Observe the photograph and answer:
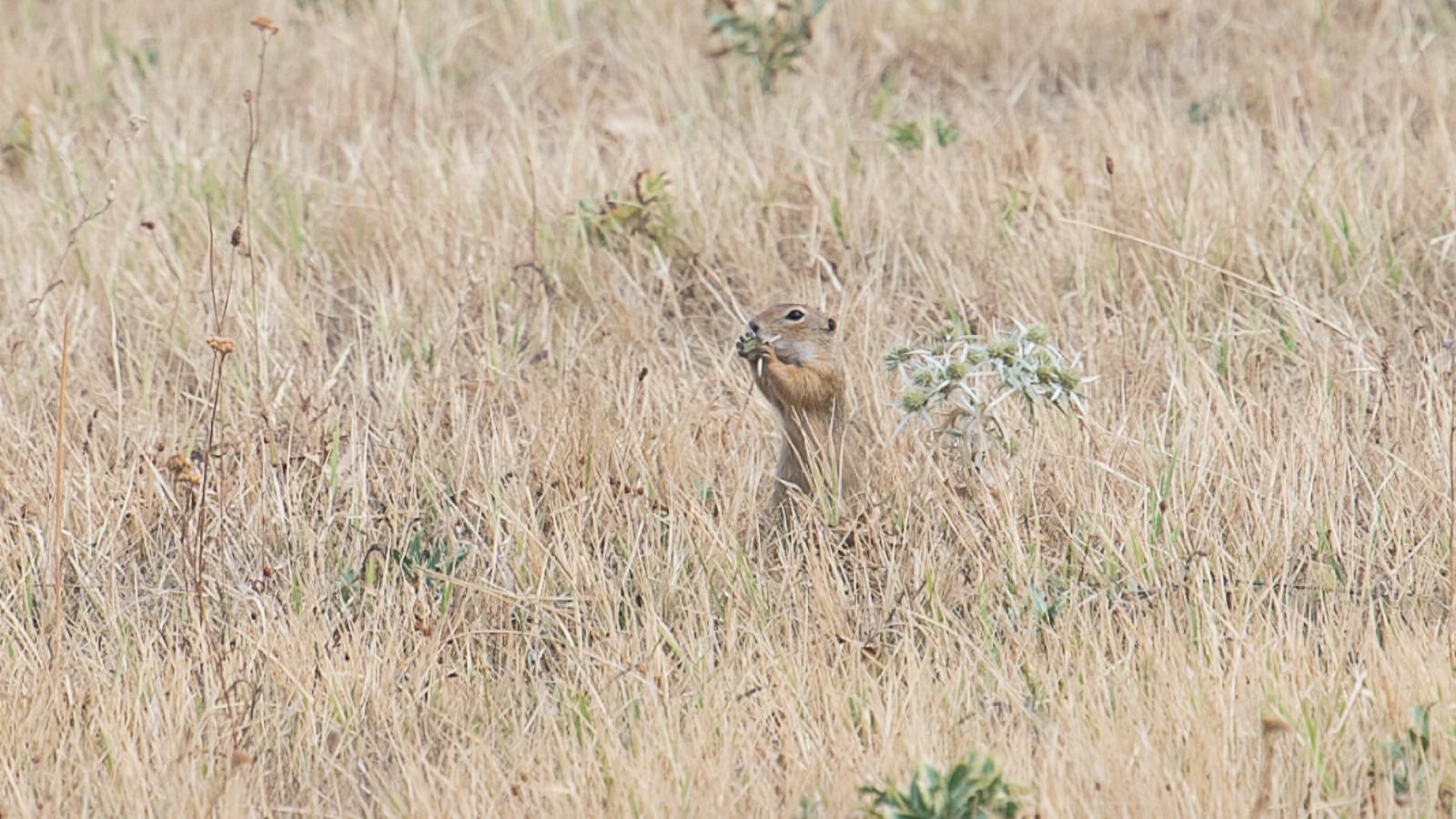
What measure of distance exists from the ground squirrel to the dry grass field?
0.46 ft

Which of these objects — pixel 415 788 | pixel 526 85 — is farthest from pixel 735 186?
pixel 415 788

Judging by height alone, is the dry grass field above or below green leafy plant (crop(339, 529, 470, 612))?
above

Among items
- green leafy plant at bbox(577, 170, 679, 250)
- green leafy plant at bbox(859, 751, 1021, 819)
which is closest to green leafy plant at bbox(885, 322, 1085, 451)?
green leafy plant at bbox(859, 751, 1021, 819)

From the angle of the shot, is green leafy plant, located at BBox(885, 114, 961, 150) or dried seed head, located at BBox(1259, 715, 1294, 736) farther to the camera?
green leafy plant, located at BBox(885, 114, 961, 150)

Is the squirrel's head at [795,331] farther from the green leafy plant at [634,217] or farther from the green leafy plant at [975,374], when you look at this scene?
the green leafy plant at [634,217]

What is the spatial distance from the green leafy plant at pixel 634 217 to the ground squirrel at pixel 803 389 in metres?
1.09

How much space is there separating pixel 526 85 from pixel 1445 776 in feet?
15.3

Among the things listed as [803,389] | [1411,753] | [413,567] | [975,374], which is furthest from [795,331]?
[1411,753]

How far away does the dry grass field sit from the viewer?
3359 millimetres

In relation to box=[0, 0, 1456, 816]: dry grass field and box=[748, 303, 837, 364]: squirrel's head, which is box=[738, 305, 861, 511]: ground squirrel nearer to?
box=[748, 303, 837, 364]: squirrel's head

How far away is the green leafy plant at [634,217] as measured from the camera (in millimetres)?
5480

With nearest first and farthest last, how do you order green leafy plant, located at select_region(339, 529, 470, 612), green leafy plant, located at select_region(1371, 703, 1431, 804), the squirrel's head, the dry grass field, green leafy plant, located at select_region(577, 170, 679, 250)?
green leafy plant, located at select_region(1371, 703, 1431, 804), the dry grass field, green leafy plant, located at select_region(339, 529, 470, 612), the squirrel's head, green leafy plant, located at select_region(577, 170, 679, 250)

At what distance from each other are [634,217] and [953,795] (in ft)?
9.62

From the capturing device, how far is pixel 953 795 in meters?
2.91
